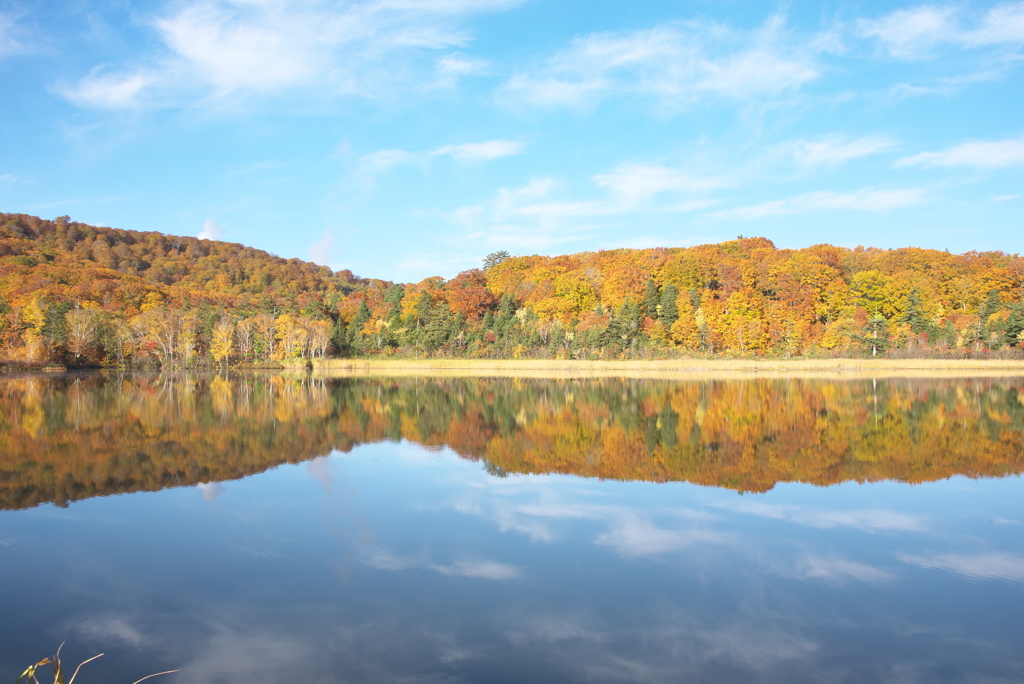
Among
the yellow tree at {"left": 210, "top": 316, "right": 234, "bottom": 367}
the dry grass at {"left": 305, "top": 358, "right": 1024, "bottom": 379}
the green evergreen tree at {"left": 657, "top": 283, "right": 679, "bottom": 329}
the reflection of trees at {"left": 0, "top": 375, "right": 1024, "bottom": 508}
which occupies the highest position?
the green evergreen tree at {"left": 657, "top": 283, "right": 679, "bottom": 329}

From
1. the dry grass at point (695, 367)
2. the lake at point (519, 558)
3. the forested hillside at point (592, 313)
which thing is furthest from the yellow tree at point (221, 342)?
the lake at point (519, 558)

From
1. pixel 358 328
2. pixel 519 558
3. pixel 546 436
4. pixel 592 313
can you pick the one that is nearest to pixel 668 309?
pixel 592 313

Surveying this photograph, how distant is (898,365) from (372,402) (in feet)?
118

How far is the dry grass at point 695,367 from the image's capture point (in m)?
38.6

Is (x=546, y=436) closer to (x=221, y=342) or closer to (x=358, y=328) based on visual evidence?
(x=221, y=342)

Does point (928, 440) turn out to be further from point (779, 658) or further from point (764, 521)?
point (779, 658)

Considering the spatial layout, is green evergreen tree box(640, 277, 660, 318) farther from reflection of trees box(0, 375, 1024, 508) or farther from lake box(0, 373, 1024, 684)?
lake box(0, 373, 1024, 684)

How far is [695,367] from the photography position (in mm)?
44125

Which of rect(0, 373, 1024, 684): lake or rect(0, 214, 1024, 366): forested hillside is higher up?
rect(0, 214, 1024, 366): forested hillside

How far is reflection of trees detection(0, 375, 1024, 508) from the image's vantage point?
8.58 m

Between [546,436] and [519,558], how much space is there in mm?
7163

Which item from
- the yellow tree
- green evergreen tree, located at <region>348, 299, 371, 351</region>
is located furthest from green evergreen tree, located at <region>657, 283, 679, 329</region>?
the yellow tree

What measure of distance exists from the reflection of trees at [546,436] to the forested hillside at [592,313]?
29504 mm

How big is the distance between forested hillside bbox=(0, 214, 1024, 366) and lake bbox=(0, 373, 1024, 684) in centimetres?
4000
